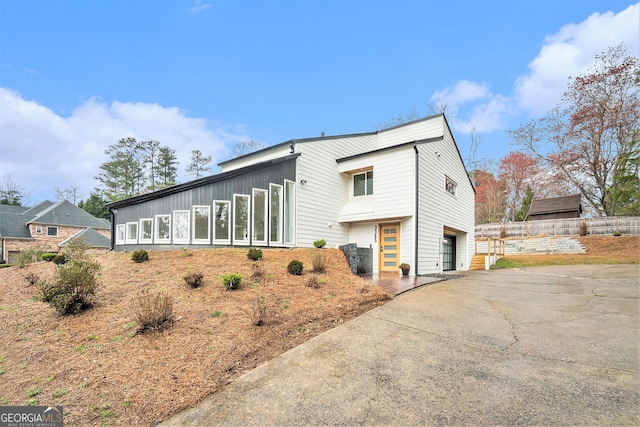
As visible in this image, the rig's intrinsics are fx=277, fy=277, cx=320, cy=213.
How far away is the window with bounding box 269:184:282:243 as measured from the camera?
1125 centimetres

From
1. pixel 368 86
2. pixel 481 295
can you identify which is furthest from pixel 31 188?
pixel 481 295

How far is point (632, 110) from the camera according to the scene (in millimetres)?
19844

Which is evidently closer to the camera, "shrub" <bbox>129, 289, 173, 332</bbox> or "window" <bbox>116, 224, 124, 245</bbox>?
"shrub" <bbox>129, 289, 173, 332</bbox>

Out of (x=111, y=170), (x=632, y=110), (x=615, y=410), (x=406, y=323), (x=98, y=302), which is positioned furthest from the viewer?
(x=111, y=170)

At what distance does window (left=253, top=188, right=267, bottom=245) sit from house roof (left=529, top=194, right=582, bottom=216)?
1099 inches

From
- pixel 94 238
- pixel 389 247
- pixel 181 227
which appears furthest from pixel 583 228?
pixel 94 238

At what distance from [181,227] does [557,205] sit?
31.6 metres

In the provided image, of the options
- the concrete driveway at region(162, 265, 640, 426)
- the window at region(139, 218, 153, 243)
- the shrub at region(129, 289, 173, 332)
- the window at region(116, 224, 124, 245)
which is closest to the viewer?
the concrete driveway at region(162, 265, 640, 426)

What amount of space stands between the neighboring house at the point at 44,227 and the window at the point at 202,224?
23.2m

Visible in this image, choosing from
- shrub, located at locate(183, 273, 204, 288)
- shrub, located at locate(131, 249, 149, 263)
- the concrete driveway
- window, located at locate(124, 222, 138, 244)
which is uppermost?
window, located at locate(124, 222, 138, 244)

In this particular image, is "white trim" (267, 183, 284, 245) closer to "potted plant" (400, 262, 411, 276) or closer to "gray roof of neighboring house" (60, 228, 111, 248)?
"potted plant" (400, 262, 411, 276)

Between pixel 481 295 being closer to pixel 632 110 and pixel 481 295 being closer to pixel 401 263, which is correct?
pixel 401 263

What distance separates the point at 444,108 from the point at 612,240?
14.8 meters

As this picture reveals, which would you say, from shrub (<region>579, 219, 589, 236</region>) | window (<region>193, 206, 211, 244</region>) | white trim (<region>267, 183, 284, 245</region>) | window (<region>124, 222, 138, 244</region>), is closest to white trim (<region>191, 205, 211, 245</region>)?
window (<region>193, 206, 211, 244</region>)
